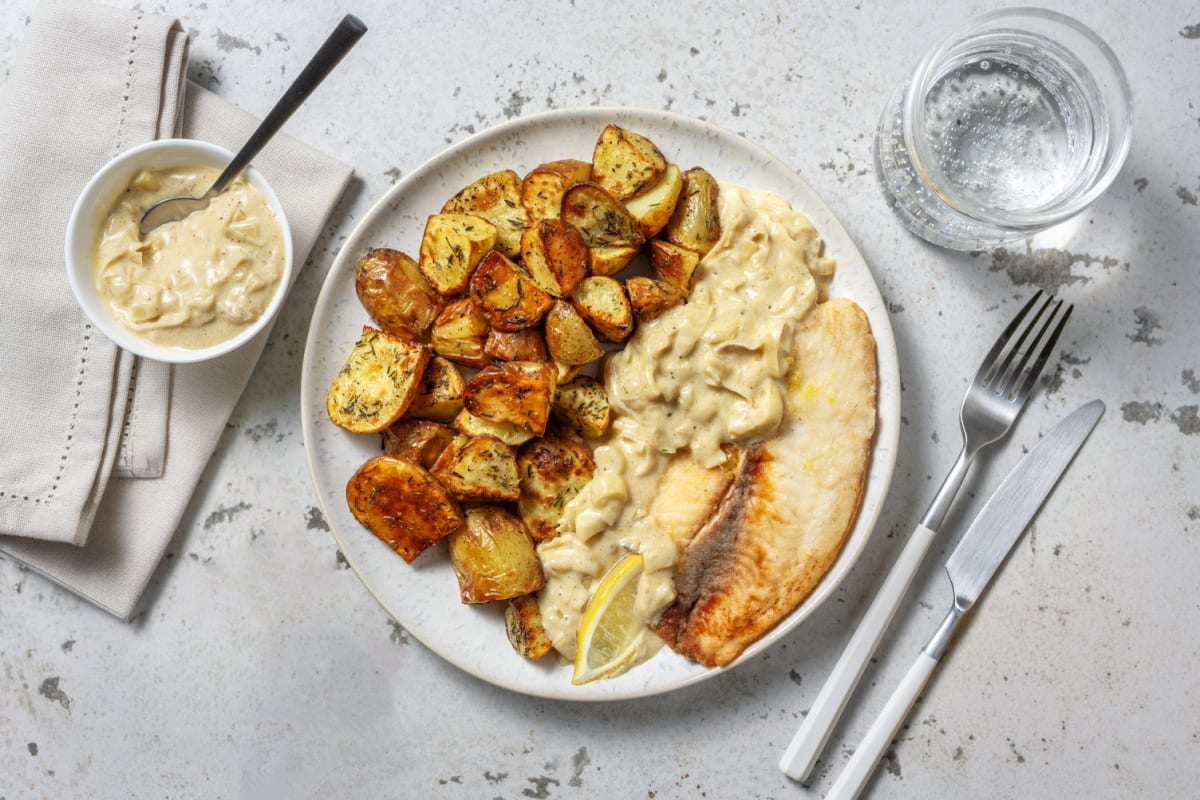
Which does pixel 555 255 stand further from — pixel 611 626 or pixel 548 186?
pixel 611 626

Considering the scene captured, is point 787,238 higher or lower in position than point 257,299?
higher

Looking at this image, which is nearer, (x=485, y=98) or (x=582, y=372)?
(x=582, y=372)

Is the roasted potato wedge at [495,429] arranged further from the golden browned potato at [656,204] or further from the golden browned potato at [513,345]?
the golden browned potato at [656,204]

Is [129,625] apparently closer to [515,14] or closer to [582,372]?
[582,372]

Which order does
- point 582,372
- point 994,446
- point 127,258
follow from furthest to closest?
point 994,446
point 582,372
point 127,258

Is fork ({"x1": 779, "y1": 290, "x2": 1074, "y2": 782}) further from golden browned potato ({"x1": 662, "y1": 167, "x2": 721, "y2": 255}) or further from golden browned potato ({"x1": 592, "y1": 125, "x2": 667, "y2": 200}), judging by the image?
golden browned potato ({"x1": 592, "y1": 125, "x2": 667, "y2": 200})

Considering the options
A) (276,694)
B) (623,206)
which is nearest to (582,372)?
(623,206)

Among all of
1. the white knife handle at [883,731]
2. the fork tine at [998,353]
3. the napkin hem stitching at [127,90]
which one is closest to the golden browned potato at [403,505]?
the napkin hem stitching at [127,90]
